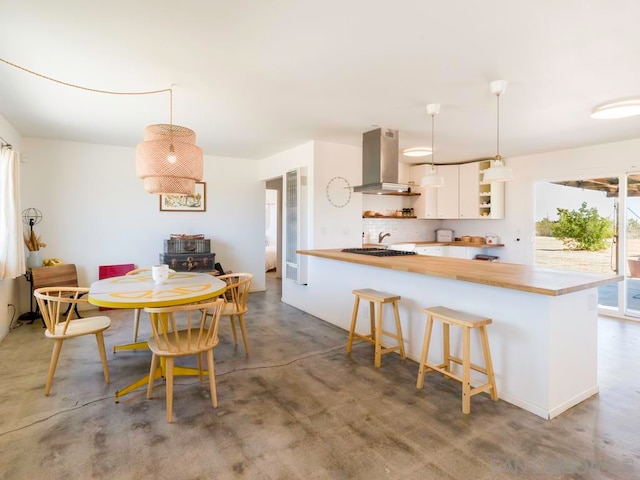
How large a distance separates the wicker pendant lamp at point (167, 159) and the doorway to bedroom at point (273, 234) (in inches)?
169

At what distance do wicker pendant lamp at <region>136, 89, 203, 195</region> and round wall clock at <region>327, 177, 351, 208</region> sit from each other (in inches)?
98.2

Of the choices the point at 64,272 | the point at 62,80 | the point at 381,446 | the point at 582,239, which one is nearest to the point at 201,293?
the point at 381,446

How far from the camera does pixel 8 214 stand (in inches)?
149

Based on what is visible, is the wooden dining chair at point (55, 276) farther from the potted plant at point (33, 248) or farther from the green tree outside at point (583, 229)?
the green tree outside at point (583, 229)

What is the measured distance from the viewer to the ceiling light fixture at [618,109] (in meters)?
3.25

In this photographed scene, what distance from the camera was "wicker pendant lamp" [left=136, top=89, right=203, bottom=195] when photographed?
8.82ft

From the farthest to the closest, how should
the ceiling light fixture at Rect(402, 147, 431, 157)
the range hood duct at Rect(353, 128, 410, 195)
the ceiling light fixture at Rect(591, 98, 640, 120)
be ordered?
the ceiling light fixture at Rect(402, 147, 431, 157) < the range hood duct at Rect(353, 128, 410, 195) < the ceiling light fixture at Rect(591, 98, 640, 120)

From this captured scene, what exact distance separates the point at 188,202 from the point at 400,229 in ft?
12.6

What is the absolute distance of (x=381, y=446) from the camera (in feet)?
6.69

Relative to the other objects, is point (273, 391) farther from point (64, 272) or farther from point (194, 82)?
point (64, 272)

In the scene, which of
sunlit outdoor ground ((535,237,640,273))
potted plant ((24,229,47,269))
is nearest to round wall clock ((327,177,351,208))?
sunlit outdoor ground ((535,237,640,273))

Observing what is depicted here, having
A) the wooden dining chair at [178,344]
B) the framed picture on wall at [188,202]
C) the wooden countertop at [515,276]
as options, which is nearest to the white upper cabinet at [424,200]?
the wooden countertop at [515,276]

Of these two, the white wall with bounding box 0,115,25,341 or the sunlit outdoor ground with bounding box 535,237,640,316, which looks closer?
the white wall with bounding box 0,115,25,341

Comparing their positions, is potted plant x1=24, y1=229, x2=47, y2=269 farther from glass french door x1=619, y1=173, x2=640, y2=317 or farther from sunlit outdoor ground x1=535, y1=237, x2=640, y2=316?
glass french door x1=619, y1=173, x2=640, y2=317
